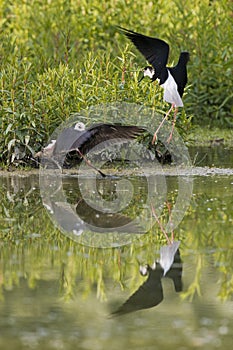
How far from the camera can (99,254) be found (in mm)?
6656

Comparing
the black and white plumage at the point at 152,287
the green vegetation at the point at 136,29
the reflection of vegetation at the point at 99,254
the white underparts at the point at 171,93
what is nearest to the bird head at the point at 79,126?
the white underparts at the point at 171,93

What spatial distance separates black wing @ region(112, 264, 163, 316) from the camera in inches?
210

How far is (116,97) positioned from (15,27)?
5.71 meters

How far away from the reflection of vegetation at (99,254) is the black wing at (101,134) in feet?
3.87

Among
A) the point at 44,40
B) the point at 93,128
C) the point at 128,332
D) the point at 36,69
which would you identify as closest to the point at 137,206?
the point at 93,128

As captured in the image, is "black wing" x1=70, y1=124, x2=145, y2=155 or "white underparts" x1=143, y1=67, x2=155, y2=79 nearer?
"black wing" x1=70, y1=124, x2=145, y2=155

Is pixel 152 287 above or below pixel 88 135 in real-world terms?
below

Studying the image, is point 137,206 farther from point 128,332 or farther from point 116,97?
point 128,332

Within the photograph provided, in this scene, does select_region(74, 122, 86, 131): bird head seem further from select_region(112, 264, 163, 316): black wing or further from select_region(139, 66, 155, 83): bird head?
select_region(112, 264, 163, 316): black wing

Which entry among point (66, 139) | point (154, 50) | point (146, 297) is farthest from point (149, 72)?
point (146, 297)

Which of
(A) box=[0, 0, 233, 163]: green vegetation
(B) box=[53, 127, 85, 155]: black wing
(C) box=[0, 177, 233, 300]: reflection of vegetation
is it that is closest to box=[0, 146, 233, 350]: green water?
(C) box=[0, 177, 233, 300]: reflection of vegetation

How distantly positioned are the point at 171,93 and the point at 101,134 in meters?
1.51

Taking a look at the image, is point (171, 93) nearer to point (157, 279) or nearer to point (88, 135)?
point (88, 135)

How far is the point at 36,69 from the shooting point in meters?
12.4
